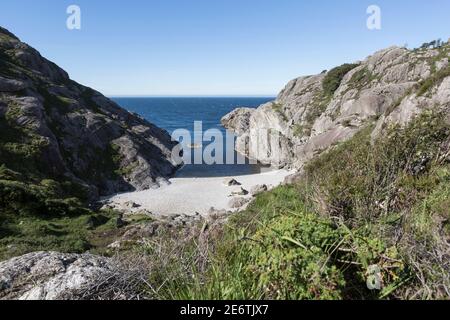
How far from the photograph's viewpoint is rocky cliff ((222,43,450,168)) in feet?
89.4

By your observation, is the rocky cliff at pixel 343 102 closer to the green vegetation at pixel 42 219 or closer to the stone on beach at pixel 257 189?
the stone on beach at pixel 257 189

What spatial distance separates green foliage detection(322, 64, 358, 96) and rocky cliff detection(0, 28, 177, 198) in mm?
30305

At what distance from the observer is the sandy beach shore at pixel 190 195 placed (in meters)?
35.7

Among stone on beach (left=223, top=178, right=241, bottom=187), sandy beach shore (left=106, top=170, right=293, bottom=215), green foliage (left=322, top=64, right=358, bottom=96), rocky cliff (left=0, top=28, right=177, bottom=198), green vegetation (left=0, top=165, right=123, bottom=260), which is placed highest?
green foliage (left=322, top=64, right=358, bottom=96)

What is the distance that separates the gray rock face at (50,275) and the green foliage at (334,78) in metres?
60.9

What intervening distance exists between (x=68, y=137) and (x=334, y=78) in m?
46.0

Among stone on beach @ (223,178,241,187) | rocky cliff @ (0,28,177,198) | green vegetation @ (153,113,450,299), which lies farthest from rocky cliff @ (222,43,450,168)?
green vegetation @ (153,113,450,299)

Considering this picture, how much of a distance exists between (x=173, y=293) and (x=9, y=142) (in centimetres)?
4371

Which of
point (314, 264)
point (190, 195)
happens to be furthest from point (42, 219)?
point (314, 264)

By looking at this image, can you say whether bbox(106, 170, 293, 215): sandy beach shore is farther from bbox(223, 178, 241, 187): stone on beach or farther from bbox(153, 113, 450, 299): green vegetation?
bbox(153, 113, 450, 299): green vegetation

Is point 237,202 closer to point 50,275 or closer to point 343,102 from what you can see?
point 343,102

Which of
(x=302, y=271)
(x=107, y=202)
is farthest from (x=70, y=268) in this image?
(x=107, y=202)
